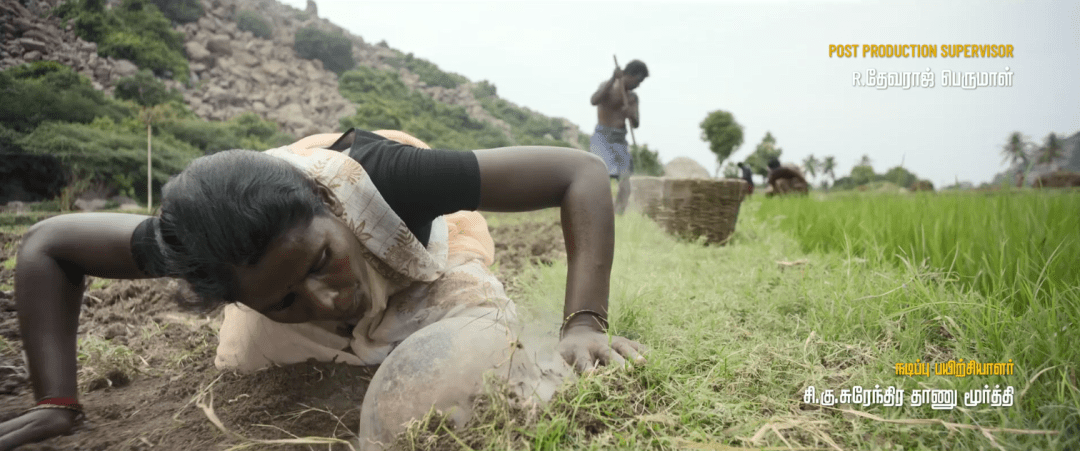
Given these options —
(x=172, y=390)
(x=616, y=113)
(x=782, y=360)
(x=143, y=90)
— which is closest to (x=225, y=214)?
(x=172, y=390)

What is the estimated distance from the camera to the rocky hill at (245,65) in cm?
329

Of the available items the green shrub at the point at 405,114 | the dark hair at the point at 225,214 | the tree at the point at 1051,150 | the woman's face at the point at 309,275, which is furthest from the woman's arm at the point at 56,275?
the green shrub at the point at 405,114

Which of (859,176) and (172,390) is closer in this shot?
(172,390)

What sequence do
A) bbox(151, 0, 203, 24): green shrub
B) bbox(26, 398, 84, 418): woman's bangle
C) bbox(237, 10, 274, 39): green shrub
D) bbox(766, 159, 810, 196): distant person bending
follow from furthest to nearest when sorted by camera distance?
1. bbox(766, 159, 810, 196): distant person bending
2. bbox(237, 10, 274, 39): green shrub
3. bbox(151, 0, 203, 24): green shrub
4. bbox(26, 398, 84, 418): woman's bangle

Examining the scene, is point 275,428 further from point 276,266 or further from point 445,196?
point 445,196

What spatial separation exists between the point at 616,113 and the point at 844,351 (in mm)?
4904

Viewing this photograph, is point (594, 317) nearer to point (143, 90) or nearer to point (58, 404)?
point (58, 404)

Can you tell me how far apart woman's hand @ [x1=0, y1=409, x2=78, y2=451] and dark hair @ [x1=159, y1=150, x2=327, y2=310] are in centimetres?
42

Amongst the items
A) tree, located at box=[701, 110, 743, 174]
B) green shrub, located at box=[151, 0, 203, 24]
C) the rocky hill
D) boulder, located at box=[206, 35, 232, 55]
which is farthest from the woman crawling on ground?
tree, located at box=[701, 110, 743, 174]

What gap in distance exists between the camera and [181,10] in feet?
19.6

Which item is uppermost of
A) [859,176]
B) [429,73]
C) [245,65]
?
[429,73]

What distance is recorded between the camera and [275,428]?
1034 mm

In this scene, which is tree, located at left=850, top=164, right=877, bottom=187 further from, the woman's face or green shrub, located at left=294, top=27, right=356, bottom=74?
green shrub, located at left=294, top=27, right=356, bottom=74

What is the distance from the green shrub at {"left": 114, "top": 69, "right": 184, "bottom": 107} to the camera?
15.8ft
